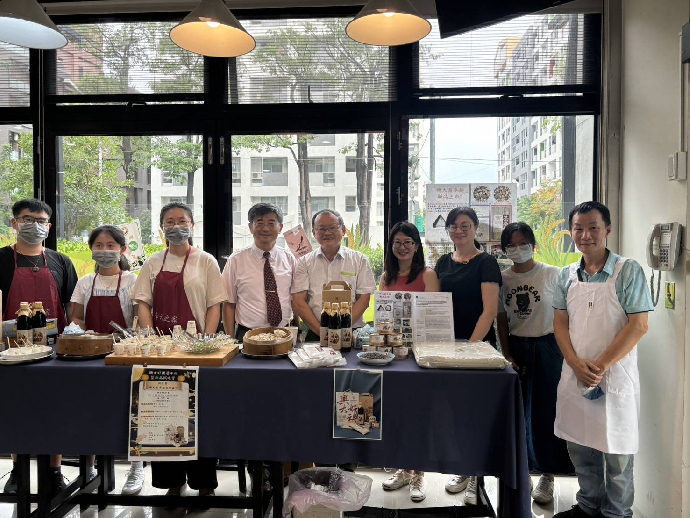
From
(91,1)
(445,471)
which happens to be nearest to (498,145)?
(445,471)

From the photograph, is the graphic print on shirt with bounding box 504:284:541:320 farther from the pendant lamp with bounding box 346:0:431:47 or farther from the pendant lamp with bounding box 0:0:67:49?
the pendant lamp with bounding box 0:0:67:49

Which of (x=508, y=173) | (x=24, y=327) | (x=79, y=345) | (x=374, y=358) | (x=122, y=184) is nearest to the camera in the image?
(x=374, y=358)

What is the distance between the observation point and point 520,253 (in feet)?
10.0

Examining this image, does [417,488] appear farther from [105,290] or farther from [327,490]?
[105,290]

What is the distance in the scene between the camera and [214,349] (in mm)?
2422

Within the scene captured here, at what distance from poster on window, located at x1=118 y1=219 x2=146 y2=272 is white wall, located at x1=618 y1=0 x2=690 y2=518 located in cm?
358

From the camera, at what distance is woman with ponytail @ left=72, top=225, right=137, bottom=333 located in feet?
10.1

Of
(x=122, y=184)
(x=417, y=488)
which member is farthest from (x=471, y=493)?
(x=122, y=184)

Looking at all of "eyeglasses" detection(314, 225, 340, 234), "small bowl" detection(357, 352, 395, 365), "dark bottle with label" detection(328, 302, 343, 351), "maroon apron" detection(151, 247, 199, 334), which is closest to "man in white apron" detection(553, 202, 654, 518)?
"small bowl" detection(357, 352, 395, 365)

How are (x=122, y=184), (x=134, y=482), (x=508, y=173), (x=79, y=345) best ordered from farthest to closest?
1. (x=122, y=184)
2. (x=508, y=173)
3. (x=134, y=482)
4. (x=79, y=345)

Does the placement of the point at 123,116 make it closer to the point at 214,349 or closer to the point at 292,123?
the point at 292,123

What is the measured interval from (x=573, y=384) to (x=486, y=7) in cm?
231

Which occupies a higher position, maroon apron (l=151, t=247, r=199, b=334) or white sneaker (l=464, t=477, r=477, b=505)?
maroon apron (l=151, t=247, r=199, b=334)

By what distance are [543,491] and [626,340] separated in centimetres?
128
